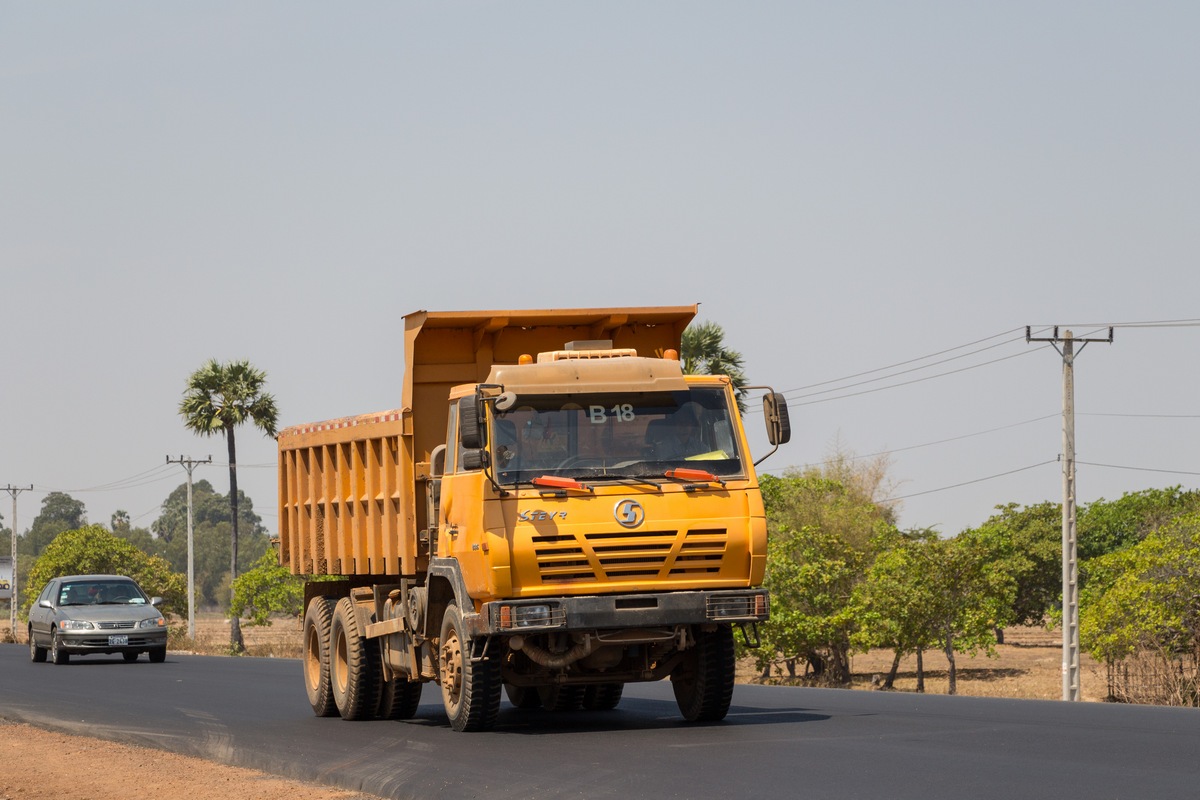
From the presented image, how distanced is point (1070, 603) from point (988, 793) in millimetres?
34489

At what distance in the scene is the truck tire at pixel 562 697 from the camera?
1692 centimetres

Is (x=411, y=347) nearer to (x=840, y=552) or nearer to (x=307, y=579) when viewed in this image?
(x=307, y=579)

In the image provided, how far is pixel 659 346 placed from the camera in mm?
16141

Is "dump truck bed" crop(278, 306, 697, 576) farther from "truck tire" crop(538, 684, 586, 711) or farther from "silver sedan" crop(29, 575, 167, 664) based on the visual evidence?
"silver sedan" crop(29, 575, 167, 664)

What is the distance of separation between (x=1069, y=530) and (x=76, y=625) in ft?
78.3

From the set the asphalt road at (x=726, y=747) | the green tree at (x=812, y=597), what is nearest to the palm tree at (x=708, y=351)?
the green tree at (x=812, y=597)

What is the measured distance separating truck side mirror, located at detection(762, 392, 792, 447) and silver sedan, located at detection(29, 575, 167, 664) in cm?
2068

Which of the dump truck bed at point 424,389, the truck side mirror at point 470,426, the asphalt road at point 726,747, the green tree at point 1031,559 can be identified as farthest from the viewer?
the green tree at point 1031,559

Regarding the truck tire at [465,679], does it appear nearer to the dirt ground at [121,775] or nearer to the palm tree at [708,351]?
the dirt ground at [121,775]

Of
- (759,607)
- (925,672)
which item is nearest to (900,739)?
(759,607)

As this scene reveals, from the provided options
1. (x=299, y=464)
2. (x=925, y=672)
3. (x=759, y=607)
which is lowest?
(x=925, y=672)

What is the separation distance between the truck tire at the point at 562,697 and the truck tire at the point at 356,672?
168cm

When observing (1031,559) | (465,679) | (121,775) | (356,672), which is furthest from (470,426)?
(1031,559)

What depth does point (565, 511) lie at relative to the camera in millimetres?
13352
